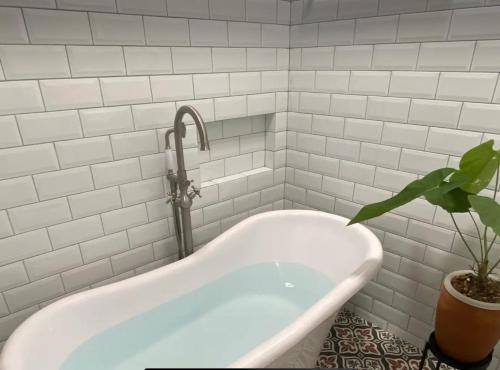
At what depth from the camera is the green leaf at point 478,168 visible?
3.36 feet

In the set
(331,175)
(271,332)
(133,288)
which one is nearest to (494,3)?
(331,175)

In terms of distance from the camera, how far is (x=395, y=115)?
5.02 feet

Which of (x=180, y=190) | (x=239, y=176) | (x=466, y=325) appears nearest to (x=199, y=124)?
(x=180, y=190)

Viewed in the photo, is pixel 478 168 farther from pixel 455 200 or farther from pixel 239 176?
pixel 239 176

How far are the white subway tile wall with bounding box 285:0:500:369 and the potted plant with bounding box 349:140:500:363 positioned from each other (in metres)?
0.27

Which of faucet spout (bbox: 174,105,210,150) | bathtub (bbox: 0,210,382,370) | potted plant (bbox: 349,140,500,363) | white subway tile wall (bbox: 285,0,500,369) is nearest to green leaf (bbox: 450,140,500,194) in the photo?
potted plant (bbox: 349,140,500,363)

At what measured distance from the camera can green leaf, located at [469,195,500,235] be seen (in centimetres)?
91

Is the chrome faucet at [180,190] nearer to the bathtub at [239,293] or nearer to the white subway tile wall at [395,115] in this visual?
the bathtub at [239,293]

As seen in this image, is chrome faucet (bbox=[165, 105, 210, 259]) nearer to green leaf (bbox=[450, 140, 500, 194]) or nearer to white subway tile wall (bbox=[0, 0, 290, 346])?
white subway tile wall (bbox=[0, 0, 290, 346])

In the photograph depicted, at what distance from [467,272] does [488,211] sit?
517mm

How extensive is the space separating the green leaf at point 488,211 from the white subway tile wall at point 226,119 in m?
0.48

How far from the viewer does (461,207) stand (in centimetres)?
113

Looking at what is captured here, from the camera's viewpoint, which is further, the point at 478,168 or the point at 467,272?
the point at 467,272

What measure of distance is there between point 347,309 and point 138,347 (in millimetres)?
1290
